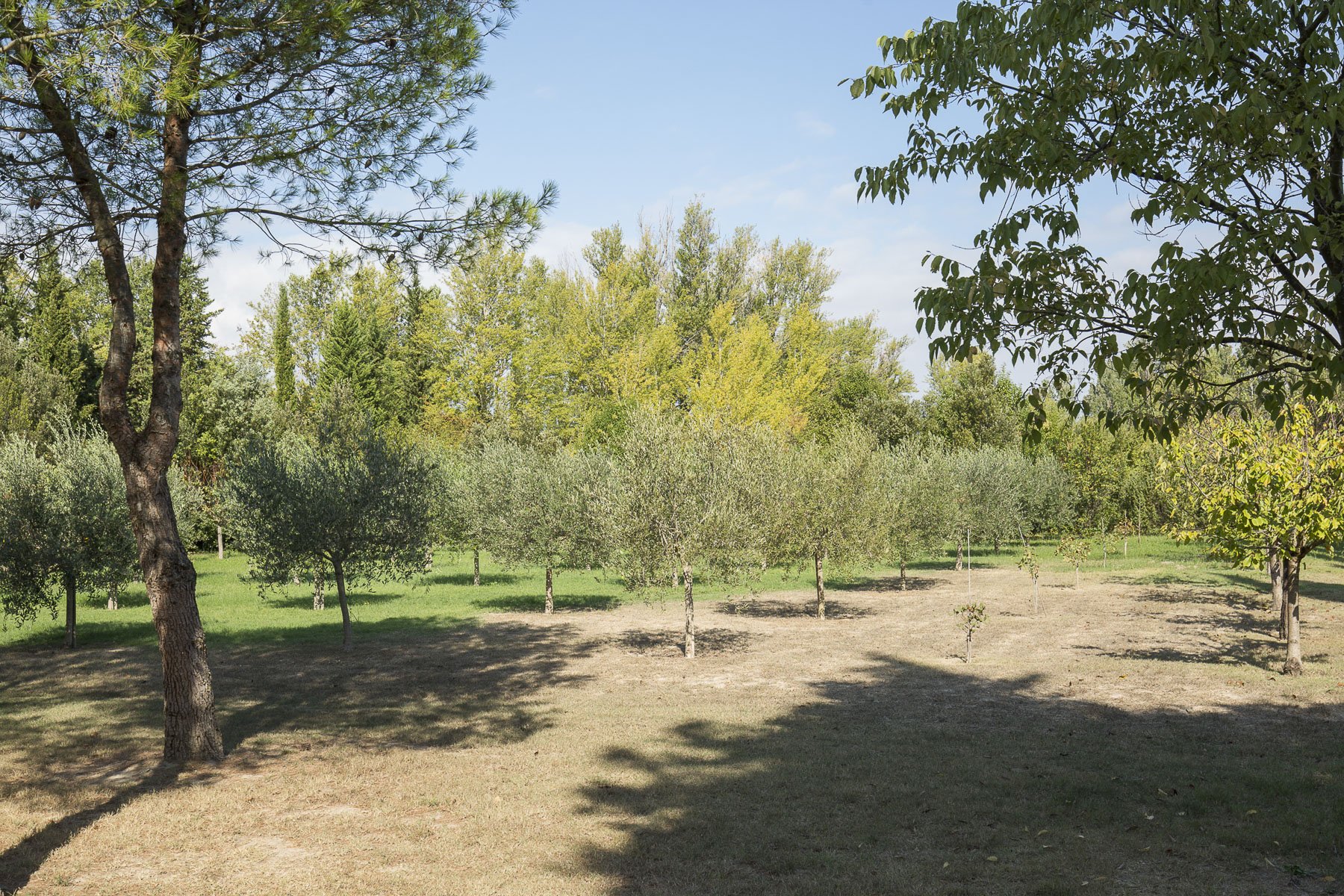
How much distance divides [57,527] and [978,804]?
852 inches

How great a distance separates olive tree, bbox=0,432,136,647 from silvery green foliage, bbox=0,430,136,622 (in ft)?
0.06

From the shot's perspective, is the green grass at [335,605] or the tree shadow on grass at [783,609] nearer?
the green grass at [335,605]

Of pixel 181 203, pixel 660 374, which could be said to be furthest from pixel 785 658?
pixel 660 374

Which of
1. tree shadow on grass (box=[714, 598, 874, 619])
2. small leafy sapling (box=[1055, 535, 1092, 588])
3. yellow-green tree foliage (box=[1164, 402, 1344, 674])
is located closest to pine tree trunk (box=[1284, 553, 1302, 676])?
yellow-green tree foliage (box=[1164, 402, 1344, 674])

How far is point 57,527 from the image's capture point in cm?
2134

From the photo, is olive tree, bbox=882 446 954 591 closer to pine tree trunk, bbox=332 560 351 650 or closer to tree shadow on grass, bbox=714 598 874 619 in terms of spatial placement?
tree shadow on grass, bbox=714 598 874 619

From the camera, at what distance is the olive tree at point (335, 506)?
20.2m

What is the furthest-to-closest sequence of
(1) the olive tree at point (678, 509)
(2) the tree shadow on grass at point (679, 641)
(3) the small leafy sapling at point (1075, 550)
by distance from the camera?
(3) the small leafy sapling at point (1075, 550) → (2) the tree shadow on grass at point (679, 641) → (1) the olive tree at point (678, 509)

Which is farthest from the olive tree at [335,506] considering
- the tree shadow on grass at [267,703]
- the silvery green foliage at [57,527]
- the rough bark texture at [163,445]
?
the rough bark texture at [163,445]

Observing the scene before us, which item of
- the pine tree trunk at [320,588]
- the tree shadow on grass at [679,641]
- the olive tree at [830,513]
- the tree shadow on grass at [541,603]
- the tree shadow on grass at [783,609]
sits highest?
the olive tree at [830,513]

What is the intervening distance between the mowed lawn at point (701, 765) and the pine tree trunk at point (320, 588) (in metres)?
1.73

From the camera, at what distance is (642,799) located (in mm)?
9711

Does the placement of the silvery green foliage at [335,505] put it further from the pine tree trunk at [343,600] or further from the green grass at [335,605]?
the green grass at [335,605]

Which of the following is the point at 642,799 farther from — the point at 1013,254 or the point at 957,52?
the point at 957,52
